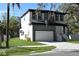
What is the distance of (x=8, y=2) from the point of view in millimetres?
14148

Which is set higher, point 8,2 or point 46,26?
point 8,2

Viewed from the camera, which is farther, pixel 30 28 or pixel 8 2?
pixel 30 28

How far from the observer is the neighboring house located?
15008mm

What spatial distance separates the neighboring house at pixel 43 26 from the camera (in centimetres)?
1501

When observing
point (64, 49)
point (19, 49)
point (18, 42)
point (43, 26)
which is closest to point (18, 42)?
point (18, 42)

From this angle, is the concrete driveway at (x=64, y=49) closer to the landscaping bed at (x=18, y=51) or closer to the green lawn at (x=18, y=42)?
the landscaping bed at (x=18, y=51)

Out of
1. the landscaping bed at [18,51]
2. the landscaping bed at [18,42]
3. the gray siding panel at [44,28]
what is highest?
the gray siding panel at [44,28]

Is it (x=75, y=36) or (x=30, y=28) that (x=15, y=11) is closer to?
(x=30, y=28)

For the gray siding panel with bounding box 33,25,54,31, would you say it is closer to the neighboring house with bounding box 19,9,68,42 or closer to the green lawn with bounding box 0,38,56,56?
the neighboring house with bounding box 19,9,68,42

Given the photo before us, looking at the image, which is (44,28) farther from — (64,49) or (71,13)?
(71,13)

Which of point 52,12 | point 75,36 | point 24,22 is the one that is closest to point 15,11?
point 24,22

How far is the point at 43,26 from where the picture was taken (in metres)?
15.1

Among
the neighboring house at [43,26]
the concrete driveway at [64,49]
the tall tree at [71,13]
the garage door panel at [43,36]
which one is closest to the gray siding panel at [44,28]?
the neighboring house at [43,26]

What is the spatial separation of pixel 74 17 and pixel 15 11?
2.54 metres
